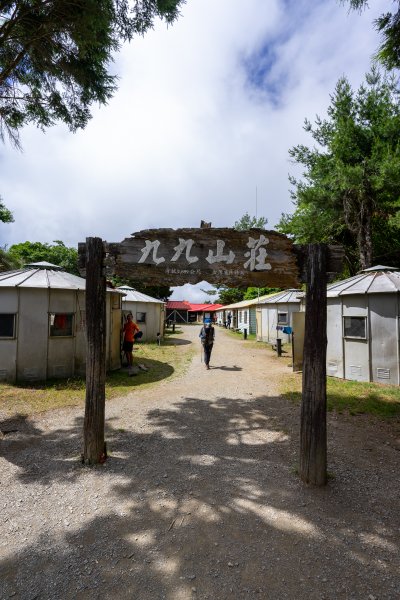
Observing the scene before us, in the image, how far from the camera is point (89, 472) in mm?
4594

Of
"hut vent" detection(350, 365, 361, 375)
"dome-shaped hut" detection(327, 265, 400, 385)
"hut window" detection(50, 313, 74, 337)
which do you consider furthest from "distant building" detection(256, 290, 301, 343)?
"hut window" detection(50, 313, 74, 337)

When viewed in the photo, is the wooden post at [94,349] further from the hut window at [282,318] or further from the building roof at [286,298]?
the hut window at [282,318]

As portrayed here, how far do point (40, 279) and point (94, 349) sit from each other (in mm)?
7347

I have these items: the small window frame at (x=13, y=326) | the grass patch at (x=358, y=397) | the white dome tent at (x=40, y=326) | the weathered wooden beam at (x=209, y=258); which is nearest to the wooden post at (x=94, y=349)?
the weathered wooden beam at (x=209, y=258)

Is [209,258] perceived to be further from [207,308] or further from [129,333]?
[207,308]

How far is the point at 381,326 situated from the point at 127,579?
10.1 metres

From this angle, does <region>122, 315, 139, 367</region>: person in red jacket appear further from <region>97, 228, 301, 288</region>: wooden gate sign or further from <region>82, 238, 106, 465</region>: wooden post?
<region>97, 228, 301, 288</region>: wooden gate sign

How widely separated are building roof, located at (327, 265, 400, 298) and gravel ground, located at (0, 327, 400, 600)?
199 inches

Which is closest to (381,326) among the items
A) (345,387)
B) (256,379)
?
(345,387)

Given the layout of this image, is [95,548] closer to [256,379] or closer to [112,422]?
[112,422]

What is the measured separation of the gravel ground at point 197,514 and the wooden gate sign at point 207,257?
9.74ft

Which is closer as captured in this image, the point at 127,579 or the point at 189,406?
the point at 127,579

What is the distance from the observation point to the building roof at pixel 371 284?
10.0 meters

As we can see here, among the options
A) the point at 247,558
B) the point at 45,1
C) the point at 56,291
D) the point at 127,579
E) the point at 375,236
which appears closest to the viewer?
the point at 127,579
